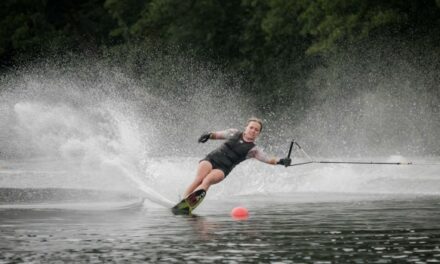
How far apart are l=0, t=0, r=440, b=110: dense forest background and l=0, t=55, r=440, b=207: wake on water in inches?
48.1

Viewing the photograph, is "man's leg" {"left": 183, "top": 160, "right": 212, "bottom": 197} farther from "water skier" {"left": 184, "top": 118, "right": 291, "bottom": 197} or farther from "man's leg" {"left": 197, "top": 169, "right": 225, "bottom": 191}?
"man's leg" {"left": 197, "top": 169, "right": 225, "bottom": 191}

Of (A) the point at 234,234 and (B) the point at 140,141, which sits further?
(B) the point at 140,141

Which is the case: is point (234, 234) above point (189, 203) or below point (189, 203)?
below

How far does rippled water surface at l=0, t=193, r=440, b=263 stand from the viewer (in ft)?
33.3

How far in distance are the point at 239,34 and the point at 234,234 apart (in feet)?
139

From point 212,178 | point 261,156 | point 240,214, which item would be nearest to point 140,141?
point 261,156

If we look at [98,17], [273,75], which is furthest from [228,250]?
[98,17]

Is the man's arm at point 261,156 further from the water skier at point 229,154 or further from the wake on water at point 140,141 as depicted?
the wake on water at point 140,141

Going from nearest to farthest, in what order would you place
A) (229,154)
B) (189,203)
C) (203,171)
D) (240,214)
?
(240,214), (189,203), (203,171), (229,154)

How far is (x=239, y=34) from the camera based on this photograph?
54.1m

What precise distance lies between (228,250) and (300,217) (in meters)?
3.46

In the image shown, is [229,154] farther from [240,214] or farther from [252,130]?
[240,214]

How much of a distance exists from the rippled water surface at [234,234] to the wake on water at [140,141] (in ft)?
6.75

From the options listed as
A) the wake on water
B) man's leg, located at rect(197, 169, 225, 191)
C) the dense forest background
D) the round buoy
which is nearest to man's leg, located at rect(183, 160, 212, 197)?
man's leg, located at rect(197, 169, 225, 191)
